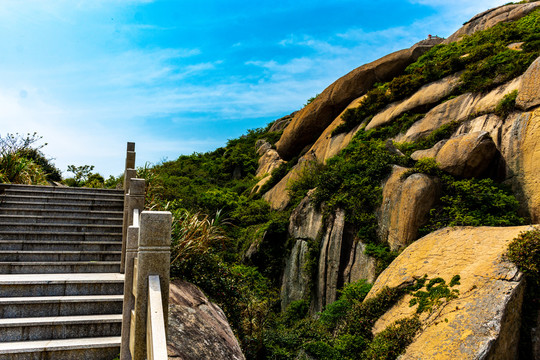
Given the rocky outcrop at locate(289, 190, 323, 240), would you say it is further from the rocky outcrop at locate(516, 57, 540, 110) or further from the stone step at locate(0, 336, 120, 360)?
the stone step at locate(0, 336, 120, 360)

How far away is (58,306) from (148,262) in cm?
279

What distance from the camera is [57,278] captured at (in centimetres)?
562

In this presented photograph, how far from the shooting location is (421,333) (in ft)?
20.5

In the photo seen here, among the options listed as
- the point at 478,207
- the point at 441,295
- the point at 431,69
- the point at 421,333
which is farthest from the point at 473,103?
the point at 421,333

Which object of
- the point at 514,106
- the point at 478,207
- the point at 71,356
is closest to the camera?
the point at 71,356

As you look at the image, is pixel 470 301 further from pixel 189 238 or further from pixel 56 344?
pixel 56 344

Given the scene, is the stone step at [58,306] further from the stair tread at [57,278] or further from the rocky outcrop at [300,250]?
the rocky outcrop at [300,250]

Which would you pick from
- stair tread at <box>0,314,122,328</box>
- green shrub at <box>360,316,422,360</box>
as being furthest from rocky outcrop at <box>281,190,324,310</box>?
stair tread at <box>0,314,122,328</box>

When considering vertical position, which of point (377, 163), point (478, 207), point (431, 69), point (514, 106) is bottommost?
point (478, 207)

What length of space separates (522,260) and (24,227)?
32.0 ft

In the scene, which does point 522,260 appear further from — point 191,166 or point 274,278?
point 191,166

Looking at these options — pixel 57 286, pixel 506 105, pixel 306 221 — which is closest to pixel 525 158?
pixel 506 105

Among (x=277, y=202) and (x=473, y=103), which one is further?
(x=277, y=202)

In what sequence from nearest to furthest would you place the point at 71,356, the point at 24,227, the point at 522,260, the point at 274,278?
the point at 71,356
the point at 522,260
the point at 24,227
the point at 274,278
